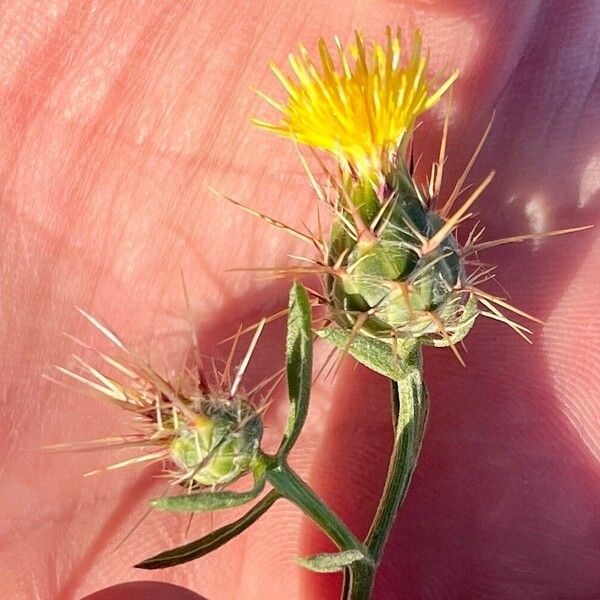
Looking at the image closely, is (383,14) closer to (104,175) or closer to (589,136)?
(589,136)

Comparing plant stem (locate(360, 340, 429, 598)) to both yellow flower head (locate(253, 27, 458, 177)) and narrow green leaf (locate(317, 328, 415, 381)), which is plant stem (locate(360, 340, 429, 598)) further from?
yellow flower head (locate(253, 27, 458, 177))

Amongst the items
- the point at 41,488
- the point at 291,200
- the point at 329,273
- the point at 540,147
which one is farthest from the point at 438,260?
the point at 41,488

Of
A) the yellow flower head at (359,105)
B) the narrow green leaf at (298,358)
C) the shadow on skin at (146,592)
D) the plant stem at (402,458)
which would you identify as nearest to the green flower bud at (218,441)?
the narrow green leaf at (298,358)

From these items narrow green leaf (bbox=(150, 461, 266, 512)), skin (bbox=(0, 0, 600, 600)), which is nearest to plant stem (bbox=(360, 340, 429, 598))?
narrow green leaf (bbox=(150, 461, 266, 512))

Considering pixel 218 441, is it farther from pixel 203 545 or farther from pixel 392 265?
pixel 392 265

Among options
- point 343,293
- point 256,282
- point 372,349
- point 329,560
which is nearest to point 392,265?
point 343,293
